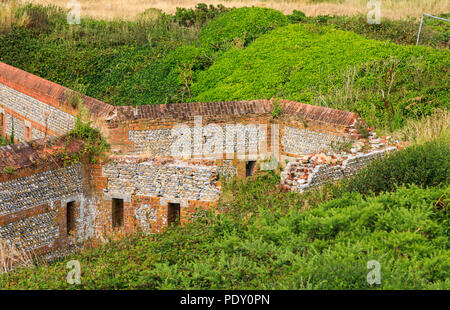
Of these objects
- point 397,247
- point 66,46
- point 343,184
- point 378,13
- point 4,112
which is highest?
point 378,13

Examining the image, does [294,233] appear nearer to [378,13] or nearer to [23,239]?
[23,239]

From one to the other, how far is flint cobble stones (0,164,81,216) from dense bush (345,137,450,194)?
18.2ft

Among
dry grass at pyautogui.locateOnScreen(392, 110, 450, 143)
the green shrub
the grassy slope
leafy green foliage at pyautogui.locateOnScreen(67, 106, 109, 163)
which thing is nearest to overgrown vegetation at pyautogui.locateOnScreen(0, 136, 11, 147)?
leafy green foliage at pyautogui.locateOnScreen(67, 106, 109, 163)

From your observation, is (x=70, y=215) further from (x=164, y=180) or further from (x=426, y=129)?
(x=426, y=129)

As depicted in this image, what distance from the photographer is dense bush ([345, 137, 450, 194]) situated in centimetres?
1096

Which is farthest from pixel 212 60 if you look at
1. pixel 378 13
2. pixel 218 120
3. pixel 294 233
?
pixel 294 233

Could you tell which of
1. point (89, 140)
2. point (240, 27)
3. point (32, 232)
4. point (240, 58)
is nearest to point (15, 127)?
point (89, 140)

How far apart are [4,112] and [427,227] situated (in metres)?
12.9

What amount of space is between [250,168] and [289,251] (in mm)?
5788

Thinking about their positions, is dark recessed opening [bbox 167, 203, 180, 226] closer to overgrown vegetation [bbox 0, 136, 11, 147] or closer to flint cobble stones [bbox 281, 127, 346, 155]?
flint cobble stones [bbox 281, 127, 346, 155]

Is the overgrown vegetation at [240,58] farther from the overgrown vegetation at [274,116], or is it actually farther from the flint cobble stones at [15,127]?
Answer: the flint cobble stones at [15,127]

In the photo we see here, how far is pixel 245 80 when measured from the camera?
17266 mm

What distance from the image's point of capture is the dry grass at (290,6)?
23.8m

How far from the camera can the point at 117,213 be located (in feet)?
44.3
